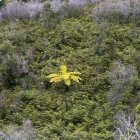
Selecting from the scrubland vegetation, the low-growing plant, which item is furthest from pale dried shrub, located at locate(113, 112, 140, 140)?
the low-growing plant

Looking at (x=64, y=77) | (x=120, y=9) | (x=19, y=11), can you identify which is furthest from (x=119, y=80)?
(x=19, y=11)

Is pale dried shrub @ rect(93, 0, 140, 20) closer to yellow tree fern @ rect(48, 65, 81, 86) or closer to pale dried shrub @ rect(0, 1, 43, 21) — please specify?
pale dried shrub @ rect(0, 1, 43, 21)

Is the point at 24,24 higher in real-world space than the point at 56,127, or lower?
higher

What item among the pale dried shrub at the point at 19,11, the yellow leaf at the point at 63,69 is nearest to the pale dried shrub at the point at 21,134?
the yellow leaf at the point at 63,69

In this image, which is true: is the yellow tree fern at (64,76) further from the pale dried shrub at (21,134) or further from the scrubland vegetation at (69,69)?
the pale dried shrub at (21,134)

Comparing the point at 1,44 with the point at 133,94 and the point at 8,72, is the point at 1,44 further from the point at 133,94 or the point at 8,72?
the point at 133,94

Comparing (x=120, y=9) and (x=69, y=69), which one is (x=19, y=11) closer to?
(x=120, y=9)

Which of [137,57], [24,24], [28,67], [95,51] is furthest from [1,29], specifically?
[137,57]
